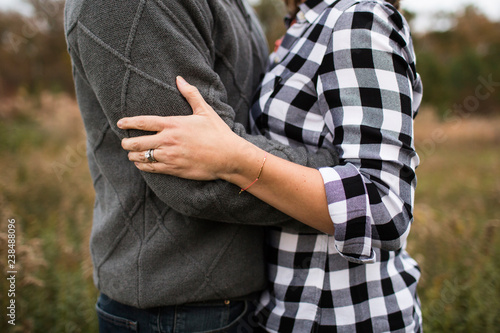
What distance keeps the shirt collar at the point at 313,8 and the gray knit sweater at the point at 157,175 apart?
0.21m

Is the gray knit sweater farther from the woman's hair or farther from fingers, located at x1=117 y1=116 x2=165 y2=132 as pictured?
the woman's hair

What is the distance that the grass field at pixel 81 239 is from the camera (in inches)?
90.4

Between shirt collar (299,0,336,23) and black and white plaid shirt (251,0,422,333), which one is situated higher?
shirt collar (299,0,336,23)

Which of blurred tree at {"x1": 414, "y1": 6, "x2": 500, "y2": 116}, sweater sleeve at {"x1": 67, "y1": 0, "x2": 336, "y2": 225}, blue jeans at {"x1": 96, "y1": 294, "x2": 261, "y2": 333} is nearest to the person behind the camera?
sweater sleeve at {"x1": 67, "y1": 0, "x2": 336, "y2": 225}

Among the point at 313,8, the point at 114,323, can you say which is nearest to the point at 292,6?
the point at 313,8

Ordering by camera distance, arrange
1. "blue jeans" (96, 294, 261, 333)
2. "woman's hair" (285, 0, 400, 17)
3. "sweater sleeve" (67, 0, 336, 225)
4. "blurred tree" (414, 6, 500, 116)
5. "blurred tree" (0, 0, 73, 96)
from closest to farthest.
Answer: "sweater sleeve" (67, 0, 336, 225)
"blue jeans" (96, 294, 261, 333)
"woman's hair" (285, 0, 400, 17)
"blurred tree" (0, 0, 73, 96)
"blurred tree" (414, 6, 500, 116)

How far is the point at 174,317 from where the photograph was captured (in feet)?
3.46

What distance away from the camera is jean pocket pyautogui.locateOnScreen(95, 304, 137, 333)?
1082 millimetres

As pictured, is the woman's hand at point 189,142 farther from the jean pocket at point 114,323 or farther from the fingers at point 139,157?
the jean pocket at point 114,323

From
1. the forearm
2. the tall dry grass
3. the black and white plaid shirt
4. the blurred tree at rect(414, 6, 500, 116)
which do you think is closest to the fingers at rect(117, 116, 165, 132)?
the forearm

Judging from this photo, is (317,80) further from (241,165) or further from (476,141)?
(476,141)

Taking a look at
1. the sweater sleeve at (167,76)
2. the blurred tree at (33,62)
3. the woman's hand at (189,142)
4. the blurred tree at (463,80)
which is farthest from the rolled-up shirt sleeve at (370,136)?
the blurred tree at (463,80)

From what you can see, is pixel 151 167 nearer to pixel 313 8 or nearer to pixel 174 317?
pixel 174 317

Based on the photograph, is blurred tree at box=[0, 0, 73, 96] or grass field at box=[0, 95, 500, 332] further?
blurred tree at box=[0, 0, 73, 96]
